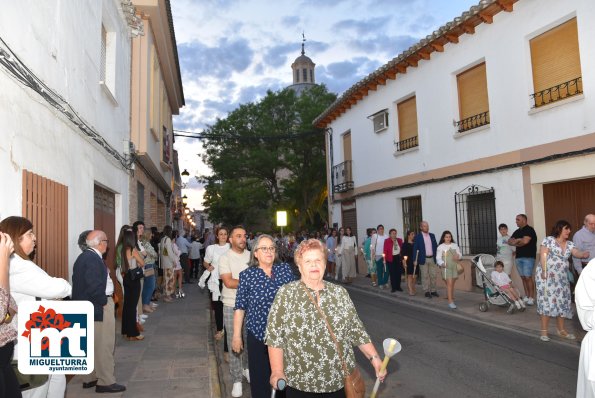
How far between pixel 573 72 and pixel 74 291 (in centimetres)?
955

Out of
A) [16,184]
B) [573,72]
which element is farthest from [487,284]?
[16,184]

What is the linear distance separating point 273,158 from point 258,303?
28.4 m

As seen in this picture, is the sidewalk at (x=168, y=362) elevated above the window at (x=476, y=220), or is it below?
below

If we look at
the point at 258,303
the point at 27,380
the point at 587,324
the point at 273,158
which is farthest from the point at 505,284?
the point at 273,158

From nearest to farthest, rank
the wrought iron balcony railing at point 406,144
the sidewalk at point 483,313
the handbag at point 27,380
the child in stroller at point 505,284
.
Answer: the handbag at point 27,380, the sidewalk at point 483,313, the child in stroller at point 505,284, the wrought iron balcony railing at point 406,144

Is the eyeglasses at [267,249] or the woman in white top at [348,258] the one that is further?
the woman in white top at [348,258]

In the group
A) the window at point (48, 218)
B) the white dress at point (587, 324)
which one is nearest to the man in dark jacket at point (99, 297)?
the window at point (48, 218)

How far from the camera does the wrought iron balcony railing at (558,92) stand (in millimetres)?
9547

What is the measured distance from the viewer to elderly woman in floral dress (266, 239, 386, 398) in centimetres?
287

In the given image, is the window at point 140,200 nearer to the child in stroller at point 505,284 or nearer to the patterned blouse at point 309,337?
the child in stroller at point 505,284

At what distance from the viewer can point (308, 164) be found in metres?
32.6

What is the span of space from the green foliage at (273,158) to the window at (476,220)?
19.7 m

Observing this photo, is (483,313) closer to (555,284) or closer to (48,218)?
(555,284)

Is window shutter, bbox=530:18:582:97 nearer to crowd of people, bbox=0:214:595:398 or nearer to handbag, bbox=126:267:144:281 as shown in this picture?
crowd of people, bbox=0:214:595:398
